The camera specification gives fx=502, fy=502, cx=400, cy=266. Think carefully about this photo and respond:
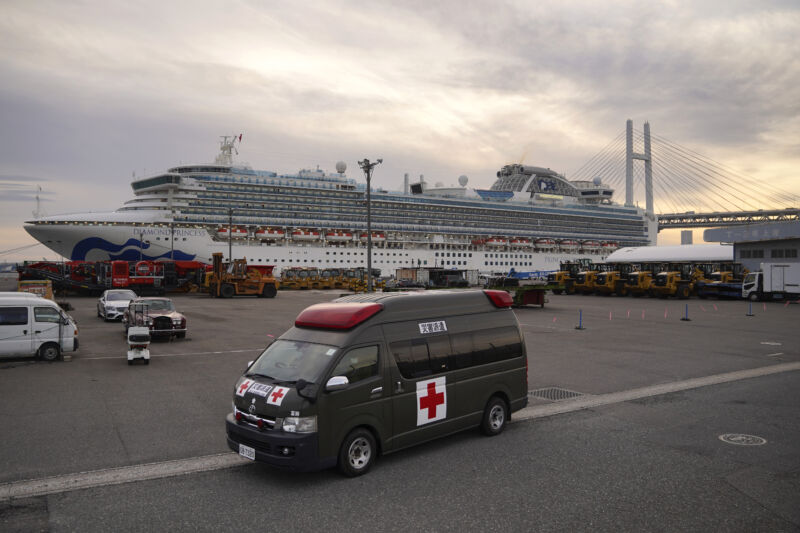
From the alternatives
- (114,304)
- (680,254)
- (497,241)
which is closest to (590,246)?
(497,241)

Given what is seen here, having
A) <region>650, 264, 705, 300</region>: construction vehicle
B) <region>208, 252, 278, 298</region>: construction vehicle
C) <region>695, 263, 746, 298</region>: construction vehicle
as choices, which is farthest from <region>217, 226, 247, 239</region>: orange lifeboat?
<region>695, 263, 746, 298</region>: construction vehicle

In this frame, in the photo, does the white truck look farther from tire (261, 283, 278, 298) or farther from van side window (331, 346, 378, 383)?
van side window (331, 346, 378, 383)

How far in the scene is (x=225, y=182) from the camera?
62625mm

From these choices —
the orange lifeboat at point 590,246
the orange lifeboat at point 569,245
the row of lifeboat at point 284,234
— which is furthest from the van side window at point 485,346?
the orange lifeboat at point 590,246

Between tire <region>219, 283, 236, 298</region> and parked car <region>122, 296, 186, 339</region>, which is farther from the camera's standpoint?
tire <region>219, 283, 236, 298</region>

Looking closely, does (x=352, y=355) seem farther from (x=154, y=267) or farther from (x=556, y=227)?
(x=556, y=227)

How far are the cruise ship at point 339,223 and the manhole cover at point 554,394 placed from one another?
136 feet

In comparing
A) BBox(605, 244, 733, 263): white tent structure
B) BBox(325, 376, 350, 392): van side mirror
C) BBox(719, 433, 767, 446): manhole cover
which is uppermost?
BBox(605, 244, 733, 263): white tent structure

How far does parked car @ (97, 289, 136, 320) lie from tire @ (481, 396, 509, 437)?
17.5 metres

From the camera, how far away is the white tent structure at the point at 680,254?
157 feet

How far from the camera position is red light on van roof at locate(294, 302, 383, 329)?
600cm

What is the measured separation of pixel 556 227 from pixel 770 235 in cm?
4932

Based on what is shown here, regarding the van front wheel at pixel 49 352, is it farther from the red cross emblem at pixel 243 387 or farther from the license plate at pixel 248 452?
the license plate at pixel 248 452

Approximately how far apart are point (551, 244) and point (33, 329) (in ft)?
276
